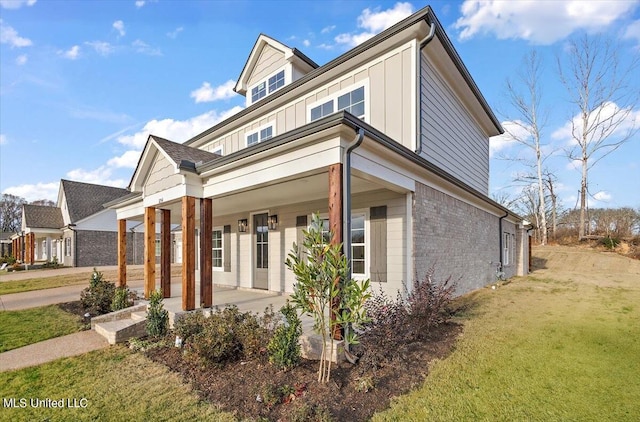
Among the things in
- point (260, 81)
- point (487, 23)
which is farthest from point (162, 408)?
point (487, 23)

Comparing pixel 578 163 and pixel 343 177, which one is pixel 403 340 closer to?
pixel 343 177

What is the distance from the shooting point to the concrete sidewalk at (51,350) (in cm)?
510

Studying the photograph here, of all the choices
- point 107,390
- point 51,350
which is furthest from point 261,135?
point 107,390

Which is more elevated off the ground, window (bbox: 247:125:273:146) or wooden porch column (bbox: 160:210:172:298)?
window (bbox: 247:125:273:146)

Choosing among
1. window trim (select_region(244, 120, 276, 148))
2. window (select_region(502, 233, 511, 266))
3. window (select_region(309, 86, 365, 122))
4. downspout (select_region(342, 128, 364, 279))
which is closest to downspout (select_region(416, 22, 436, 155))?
window (select_region(309, 86, 365, 122))

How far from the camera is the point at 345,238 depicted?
4551 millimetres

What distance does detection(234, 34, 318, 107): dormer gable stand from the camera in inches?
449

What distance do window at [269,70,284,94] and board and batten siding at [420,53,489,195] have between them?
5536 mm

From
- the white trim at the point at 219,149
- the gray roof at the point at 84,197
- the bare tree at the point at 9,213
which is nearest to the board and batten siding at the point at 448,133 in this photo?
the white trim at the point at 219,149

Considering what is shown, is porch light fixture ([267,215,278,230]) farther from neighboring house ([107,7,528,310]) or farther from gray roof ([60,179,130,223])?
gray roof ([60,179,130,223])

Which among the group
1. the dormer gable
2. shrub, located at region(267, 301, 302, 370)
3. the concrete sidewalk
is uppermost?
the dormer gable

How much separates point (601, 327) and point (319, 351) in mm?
5746

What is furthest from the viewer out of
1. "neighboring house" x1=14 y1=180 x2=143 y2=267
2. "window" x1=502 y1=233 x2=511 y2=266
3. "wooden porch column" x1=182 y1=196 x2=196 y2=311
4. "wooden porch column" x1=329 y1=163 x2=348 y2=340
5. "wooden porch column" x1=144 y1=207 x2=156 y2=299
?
"neighboring house" x1=14 y1=180 x2=143 y2=267

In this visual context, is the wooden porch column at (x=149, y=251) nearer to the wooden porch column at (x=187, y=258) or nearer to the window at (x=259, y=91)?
the wooden porch column at (x=187, y=258)
